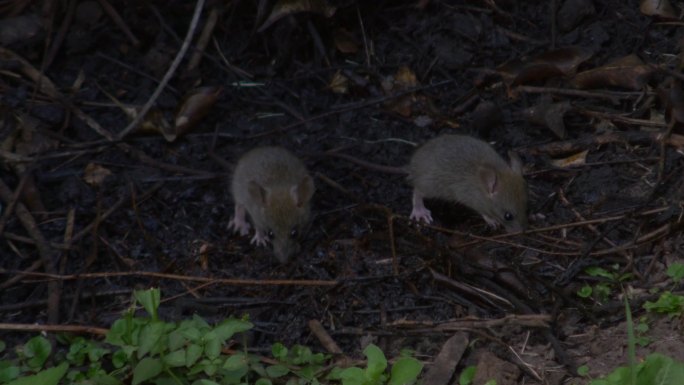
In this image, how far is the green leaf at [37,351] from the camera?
509 centimetres

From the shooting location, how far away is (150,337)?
4.68 m

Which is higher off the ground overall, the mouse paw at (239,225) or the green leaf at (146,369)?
the green leaf at (146,369)

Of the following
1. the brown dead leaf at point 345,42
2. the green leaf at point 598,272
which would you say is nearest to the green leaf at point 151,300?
the green leaf at point 598,272

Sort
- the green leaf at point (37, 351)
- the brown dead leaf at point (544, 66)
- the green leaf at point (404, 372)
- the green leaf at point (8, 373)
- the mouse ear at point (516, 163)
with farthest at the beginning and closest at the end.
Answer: the brown dead leaf at point (544, 66)
the mouse ear at point (516, 163)
the green leaf at point (37, 351)
the green leaf at point (8, 373)
the green leaf at point (404, 372)

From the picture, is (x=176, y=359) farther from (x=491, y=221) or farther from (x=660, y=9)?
(x=660, y=9)

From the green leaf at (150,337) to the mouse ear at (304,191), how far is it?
74.1 inches

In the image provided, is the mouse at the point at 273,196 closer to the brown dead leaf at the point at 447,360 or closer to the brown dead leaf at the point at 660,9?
the brown dead leaf at the point at 447,360

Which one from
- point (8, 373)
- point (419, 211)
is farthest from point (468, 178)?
point (8, 373)

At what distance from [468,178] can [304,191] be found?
124 centimetres

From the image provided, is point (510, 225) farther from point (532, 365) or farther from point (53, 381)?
point (53, 381)

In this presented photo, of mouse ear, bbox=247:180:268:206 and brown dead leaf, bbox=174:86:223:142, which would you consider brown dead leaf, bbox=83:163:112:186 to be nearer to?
brown dead leaf, bbox=174:86:223:142

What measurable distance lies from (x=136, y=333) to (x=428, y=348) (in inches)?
60.1

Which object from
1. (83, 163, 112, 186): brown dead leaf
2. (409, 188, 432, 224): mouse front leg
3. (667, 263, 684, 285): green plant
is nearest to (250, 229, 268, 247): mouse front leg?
(409, 188, 432, 224): mouse front leg

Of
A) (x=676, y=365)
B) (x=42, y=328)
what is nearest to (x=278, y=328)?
(x=42, y=328)
